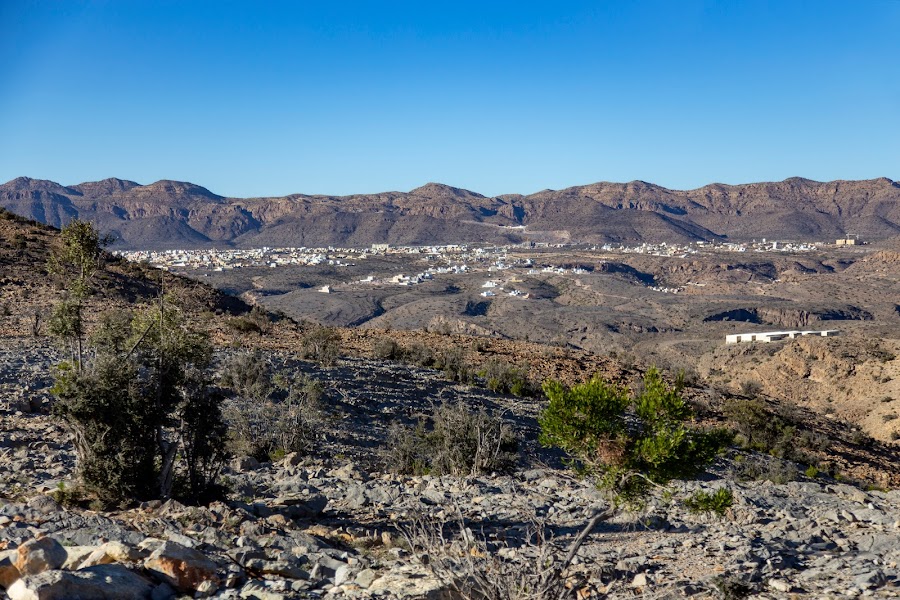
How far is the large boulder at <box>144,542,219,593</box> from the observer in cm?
581

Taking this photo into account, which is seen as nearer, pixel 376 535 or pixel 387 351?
pixel 376 535

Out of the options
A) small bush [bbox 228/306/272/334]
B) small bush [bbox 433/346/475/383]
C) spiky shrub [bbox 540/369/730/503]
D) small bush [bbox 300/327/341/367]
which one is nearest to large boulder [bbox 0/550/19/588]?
spiky shrub [bbox 540/369/730/503]

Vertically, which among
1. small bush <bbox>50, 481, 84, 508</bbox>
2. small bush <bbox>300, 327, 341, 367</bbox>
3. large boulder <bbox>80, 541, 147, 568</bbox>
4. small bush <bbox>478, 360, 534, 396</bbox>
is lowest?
small bush <bbox>478, 360, 534, 396</bbox>

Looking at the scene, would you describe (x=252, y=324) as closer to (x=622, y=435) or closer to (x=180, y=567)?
(x=180, y=567)

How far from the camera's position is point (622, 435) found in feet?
22.2

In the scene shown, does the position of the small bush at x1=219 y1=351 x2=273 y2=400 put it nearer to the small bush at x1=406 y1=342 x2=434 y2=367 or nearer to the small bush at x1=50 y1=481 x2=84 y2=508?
the small bush at x1=406 y1=342 x2=434 y2=367

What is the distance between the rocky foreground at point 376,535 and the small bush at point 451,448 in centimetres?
42

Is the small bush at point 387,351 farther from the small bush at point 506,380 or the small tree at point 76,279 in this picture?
the small tree at point 76,279

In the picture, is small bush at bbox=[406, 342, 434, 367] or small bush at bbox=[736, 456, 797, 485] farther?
small bush at bbox=[406, 342, 434, 367]

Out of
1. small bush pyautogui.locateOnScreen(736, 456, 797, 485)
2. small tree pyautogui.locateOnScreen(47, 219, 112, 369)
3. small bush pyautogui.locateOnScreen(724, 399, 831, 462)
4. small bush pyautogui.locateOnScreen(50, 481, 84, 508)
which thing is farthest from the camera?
small bush pyautogui.locateOnScreen(724, 399, 831, 462)

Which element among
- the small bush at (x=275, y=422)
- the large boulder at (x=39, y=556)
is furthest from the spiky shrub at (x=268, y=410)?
the large boulder at (x=39, y=556)

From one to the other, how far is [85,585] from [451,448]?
8.38m

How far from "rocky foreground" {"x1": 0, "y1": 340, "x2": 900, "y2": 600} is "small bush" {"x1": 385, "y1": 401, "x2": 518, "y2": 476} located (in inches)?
16.7

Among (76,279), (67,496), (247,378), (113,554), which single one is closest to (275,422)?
(247,378)
